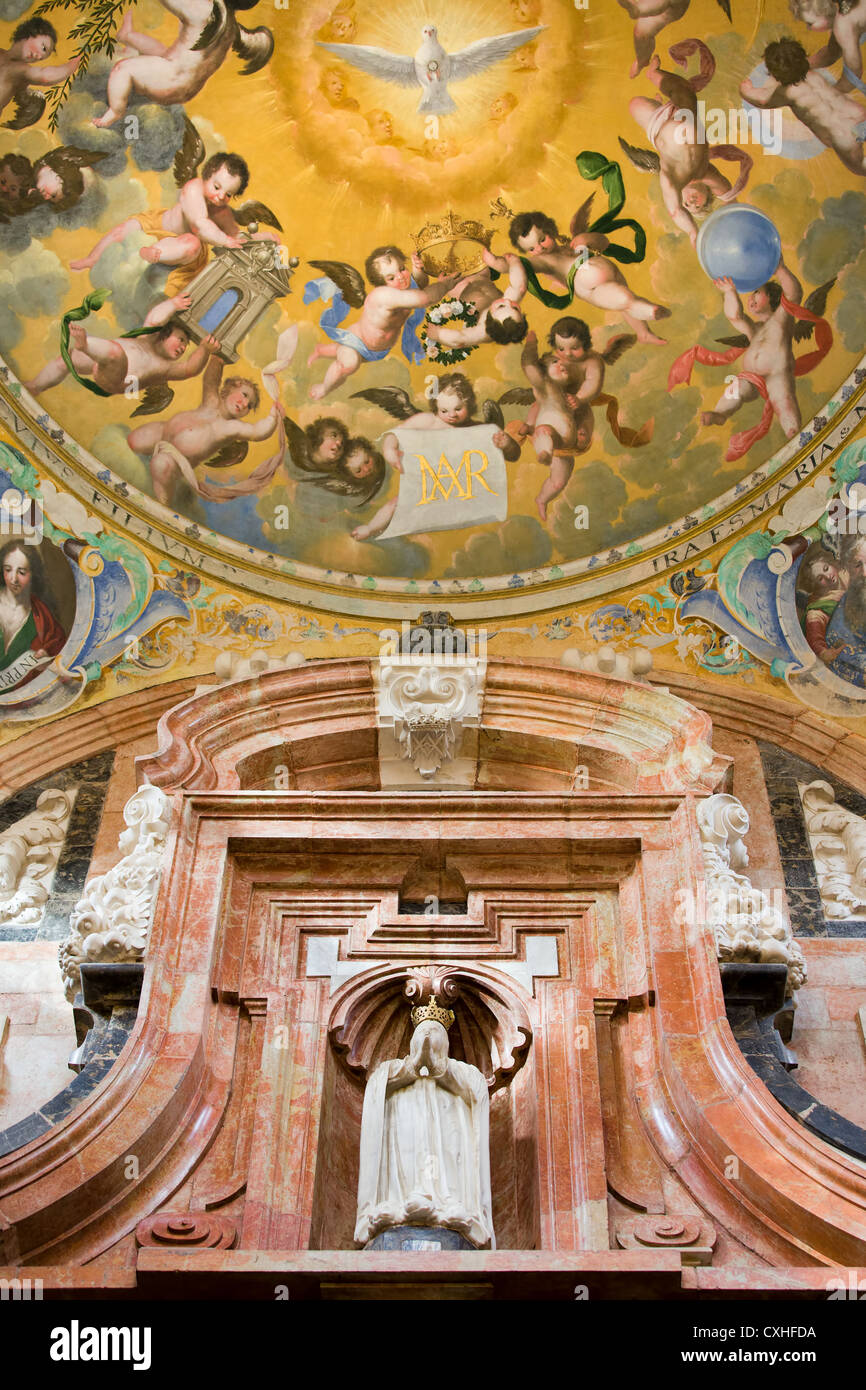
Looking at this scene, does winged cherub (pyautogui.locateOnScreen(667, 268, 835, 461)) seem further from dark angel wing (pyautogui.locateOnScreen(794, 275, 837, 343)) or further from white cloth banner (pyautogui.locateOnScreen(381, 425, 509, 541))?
white cloth banner (pyautogui.locateOnScreen(381, 425, 509, 541))

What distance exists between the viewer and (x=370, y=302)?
14945 millimetres

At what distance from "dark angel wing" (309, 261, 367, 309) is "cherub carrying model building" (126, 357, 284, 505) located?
3.50ft

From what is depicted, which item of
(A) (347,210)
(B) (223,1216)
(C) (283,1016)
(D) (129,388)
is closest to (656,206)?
(A) (347,210)

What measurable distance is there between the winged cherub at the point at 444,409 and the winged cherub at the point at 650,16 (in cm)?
288

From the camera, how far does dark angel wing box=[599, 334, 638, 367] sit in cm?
1466

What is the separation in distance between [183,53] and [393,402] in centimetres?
314

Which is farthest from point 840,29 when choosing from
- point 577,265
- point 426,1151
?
point 426,1151

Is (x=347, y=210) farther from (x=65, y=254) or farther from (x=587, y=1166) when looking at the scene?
(x=587, y=1166)

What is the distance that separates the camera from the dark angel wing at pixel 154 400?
1442 cm

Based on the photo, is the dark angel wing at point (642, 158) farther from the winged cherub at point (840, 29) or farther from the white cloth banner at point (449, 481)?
the white cloth banner at point (449, 481)

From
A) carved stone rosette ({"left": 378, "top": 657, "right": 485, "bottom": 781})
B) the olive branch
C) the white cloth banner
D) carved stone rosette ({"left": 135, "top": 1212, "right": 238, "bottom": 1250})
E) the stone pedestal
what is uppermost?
the olive branch

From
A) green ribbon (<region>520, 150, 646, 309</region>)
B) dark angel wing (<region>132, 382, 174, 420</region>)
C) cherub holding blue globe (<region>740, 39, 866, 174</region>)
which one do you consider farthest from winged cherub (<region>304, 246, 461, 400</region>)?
cherub holding blue globe (<region>740, 39, 866, 174</region>)

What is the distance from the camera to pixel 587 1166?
380 inches

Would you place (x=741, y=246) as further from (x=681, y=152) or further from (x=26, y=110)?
(x=26, y=110)
